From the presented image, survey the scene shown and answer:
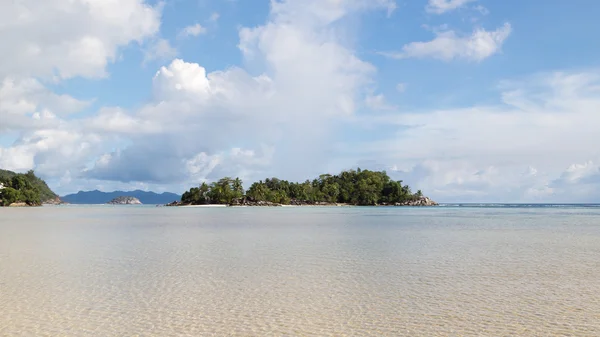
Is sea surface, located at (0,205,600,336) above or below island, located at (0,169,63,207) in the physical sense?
below

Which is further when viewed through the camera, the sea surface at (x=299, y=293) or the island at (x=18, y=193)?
the island at (x=18, y=193)

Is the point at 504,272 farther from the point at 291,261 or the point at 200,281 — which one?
the point at 200,281

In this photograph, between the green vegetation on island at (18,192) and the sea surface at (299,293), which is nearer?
the sea surface at (299,293)

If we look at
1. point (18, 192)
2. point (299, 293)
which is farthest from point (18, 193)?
point (299, 293)

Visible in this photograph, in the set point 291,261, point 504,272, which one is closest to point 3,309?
point 291,261

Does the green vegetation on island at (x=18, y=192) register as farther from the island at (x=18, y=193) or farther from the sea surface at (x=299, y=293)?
the sea surface at (x=299, y=293)

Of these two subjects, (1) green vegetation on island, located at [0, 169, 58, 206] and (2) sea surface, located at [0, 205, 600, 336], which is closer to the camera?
(2) sea surface, located at [0, 205, 600, 336]

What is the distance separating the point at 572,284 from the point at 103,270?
44.3 ft

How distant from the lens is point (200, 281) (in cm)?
1352

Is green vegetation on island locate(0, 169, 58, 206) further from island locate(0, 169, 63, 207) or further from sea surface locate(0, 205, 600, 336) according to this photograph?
sea surface locate(0, 205, 600, 336)

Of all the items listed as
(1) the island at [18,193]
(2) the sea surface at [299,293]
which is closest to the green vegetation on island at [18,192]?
(1) the island at [18,193]

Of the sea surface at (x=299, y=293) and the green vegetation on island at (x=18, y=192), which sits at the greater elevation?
the green vegetation on island at (x=18, y=192)

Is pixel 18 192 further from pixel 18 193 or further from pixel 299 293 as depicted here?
pixel 299 293

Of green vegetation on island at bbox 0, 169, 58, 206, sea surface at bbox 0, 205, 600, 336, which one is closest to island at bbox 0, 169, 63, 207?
green vegetation on island at bbox 0, 169, 58, 206
